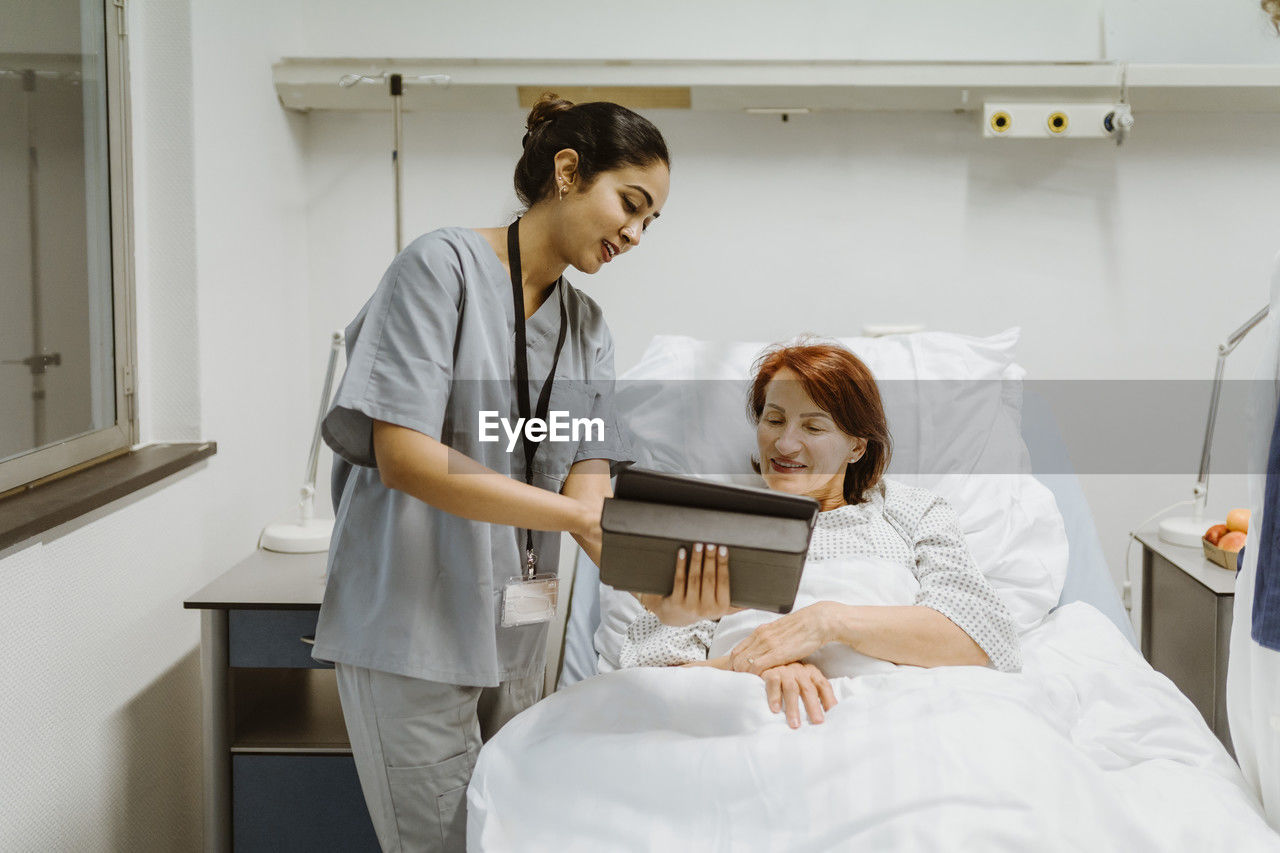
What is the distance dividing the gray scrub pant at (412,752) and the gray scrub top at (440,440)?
0.04 metres

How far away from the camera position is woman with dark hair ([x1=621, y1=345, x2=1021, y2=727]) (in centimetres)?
138

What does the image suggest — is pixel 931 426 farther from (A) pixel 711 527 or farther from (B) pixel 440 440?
(B) pixel 440 440

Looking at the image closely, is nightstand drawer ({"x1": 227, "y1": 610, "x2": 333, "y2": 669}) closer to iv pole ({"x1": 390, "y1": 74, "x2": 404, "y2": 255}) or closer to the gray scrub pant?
the gray scrub pant

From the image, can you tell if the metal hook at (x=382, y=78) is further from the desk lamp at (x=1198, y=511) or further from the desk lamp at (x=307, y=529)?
the desk lamp at (x=1198, y=511)

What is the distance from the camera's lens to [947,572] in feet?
5.22

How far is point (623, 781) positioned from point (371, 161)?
1.76 metres

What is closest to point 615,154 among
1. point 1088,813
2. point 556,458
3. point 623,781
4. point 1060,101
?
point 556,458

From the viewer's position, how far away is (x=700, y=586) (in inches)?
47.9

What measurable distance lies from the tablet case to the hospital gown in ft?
1.31

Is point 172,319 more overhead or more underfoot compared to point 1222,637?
more overhead

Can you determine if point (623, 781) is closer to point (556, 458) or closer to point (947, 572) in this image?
point (556, 458)

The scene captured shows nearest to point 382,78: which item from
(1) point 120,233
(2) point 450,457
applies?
(1) point 120,233

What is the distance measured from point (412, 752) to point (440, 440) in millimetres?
403

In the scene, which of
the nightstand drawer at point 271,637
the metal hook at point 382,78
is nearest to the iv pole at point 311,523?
the metal hook at point 382,78
